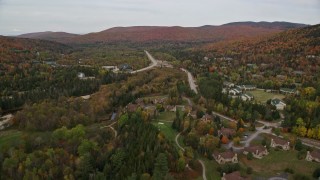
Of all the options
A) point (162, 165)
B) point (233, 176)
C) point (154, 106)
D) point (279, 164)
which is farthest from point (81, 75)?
point (233, 176)

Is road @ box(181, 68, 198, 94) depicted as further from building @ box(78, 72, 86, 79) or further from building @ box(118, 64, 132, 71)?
building @ box(78, 72, 86, 79)

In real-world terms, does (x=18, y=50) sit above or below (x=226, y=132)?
above

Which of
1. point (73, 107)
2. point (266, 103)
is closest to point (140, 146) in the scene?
point (73, 107)

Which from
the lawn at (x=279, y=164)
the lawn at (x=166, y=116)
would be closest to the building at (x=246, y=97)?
the lawn at (x=166, y=116)

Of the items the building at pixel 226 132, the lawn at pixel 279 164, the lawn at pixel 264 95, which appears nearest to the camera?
the lawn at pixel 279 164

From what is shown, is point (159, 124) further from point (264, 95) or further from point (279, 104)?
point (264, 95)

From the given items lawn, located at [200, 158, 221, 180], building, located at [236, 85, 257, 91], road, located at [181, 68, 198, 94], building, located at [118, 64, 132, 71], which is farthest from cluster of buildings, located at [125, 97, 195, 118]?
building, located at [118, 64, 132, 71]

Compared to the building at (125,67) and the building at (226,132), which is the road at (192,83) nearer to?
the building at (125,67)
